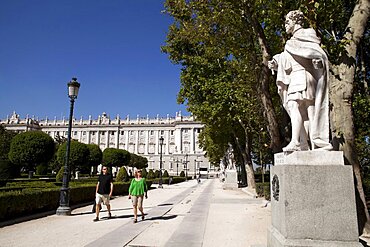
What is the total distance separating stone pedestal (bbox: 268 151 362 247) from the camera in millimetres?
3766

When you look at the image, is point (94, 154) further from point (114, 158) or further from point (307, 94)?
point (307, 94)

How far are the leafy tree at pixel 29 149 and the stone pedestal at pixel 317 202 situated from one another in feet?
113

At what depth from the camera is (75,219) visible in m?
9.17

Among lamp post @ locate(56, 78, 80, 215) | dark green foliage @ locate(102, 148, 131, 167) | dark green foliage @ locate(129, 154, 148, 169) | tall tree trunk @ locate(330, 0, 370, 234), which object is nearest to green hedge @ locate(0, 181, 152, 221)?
lamp post @ locate(56, 78, 80, 215)

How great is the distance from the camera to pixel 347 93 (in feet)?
19.7

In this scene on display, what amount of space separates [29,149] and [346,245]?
35.2m

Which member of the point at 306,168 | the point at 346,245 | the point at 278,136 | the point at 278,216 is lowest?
the point at 346,245

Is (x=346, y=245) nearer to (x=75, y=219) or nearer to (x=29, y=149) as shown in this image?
(x=75, y=219)

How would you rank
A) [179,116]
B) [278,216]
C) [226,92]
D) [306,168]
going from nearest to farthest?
[306,168]
[278,216]
[226,92]
[179,116]

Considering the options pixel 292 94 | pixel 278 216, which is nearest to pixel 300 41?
pixel 292 94

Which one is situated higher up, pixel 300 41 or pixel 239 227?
pixel 300 41

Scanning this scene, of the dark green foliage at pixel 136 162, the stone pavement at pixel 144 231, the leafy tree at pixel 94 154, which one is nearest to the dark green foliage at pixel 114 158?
the leafy tree at pixel 94 154

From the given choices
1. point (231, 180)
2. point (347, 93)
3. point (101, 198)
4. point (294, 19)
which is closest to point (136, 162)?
point (231, 180)

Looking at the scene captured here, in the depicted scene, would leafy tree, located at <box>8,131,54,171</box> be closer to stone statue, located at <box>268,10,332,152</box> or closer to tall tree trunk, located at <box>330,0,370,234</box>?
tall tree trunk, located at <box>330,0,370,234</box>
